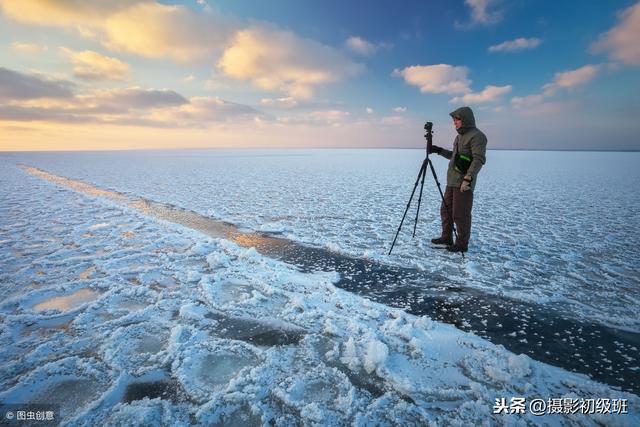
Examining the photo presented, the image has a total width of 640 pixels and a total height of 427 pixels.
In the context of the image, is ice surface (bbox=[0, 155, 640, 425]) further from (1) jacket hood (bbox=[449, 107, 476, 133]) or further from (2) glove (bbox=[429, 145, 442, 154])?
(1) jacket hood (bbox=[449, 107, 476, 133])

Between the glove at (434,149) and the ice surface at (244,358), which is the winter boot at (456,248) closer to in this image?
the glove at (434,149)

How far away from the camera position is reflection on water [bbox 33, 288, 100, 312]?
10.5 ft

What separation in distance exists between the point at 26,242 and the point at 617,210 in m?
14.4

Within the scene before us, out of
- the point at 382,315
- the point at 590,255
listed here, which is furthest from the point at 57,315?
the point at 590,255

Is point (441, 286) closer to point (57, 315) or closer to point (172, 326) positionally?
point (172, 326)

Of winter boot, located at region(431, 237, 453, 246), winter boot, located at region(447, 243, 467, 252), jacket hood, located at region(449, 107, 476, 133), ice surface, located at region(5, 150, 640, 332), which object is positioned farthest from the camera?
winter boot, located at region(431, 237, 453, 246)

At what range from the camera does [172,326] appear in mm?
2893

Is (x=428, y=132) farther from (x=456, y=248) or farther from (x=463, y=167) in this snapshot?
(x=456, y=248)

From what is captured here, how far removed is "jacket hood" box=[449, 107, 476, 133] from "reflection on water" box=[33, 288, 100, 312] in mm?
5506

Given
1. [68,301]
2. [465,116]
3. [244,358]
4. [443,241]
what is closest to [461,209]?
[443,241]

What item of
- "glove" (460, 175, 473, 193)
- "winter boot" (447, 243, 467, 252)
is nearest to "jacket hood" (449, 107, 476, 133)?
"glove" (460, 175, 473, 193)

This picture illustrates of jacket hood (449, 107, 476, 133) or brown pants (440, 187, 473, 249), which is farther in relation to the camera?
brown pants (440, 187, 473, 249)

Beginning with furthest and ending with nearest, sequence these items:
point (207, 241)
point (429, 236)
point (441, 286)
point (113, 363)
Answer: point (429, 236), point (207, 241), point (441, 286), point (113, 363)

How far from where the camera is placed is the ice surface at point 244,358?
1.99 meters
